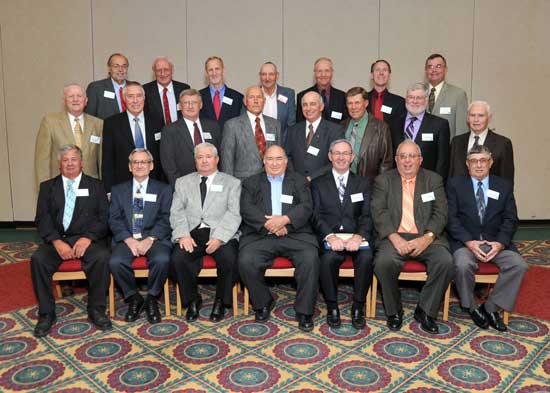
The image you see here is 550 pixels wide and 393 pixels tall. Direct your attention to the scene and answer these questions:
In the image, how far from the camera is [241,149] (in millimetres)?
4777

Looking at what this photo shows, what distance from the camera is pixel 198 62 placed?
7141 millimetres

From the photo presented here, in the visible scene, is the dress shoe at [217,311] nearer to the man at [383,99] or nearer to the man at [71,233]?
the man at [71,233]

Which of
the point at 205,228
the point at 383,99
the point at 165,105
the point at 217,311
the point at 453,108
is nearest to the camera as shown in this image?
the point at 217,311

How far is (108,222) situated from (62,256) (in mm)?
473

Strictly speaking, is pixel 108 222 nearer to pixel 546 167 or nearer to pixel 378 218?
pixel 378 218

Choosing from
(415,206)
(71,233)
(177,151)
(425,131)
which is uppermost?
(425,131)

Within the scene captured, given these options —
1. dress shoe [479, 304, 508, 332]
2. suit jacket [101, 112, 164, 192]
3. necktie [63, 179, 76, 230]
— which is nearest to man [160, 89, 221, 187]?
suit jacket [101, 112, 164, 192]

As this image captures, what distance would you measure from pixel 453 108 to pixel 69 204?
3.80 m

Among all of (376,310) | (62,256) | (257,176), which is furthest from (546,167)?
(62,256)

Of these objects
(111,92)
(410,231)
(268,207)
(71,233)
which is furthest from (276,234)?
(111,92)

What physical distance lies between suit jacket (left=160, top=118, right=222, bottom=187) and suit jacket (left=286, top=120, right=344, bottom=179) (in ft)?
3.17

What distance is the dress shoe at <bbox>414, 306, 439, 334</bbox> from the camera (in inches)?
154

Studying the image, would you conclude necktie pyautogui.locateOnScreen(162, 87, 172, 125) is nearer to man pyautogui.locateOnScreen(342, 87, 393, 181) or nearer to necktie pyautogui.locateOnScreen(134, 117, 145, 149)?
necktie pyautogui.locateOnScreen(134, 117, 145, 149)

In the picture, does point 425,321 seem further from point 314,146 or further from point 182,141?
point 182,141
